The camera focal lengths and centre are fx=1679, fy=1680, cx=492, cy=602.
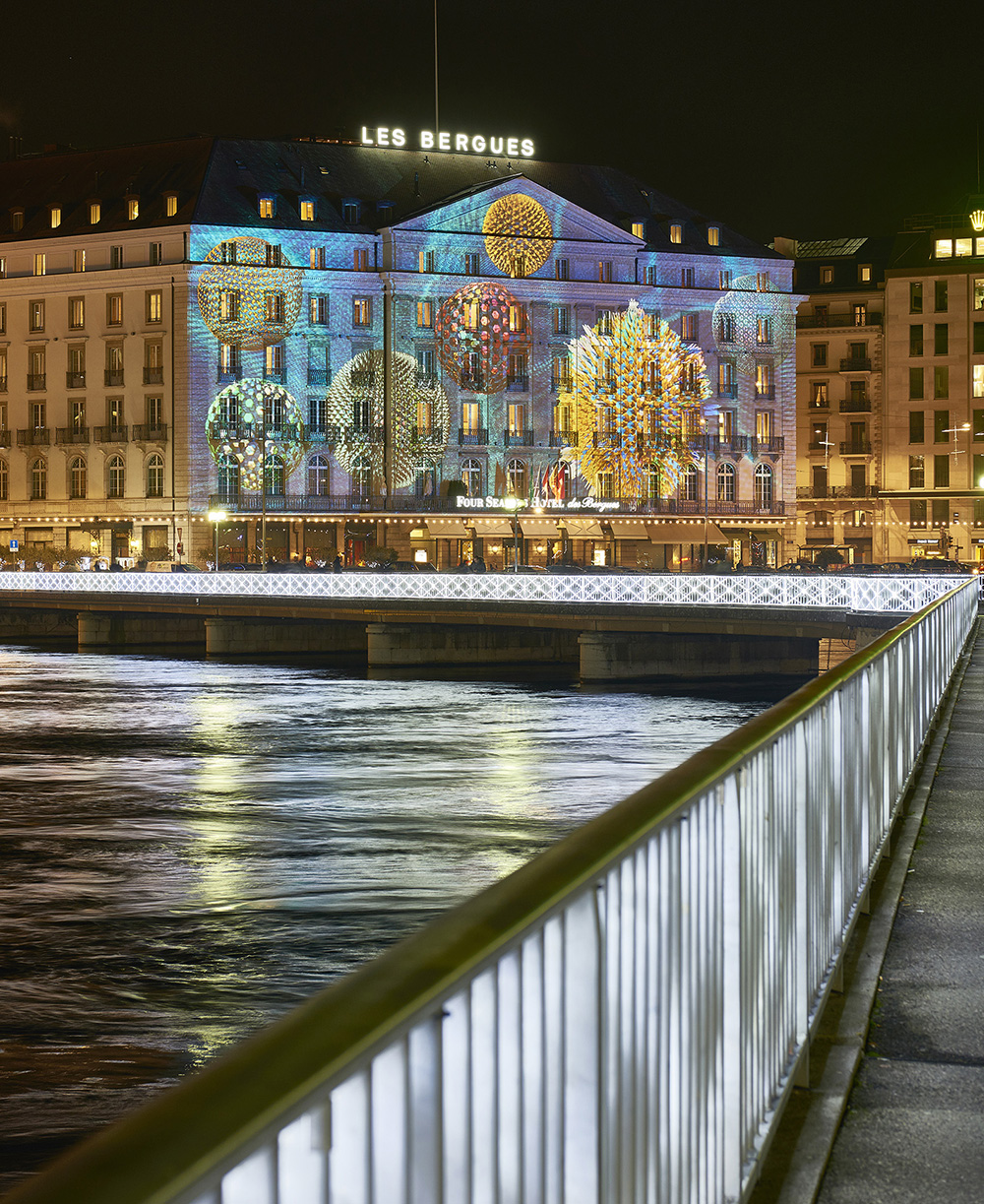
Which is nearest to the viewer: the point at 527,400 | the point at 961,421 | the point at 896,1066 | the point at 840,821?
the point at 896,1066

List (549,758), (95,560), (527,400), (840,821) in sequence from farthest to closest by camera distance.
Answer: (527,400) → (95,560) → (549,758) → (840,821)

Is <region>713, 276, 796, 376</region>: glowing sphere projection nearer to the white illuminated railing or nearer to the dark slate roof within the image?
the dark slate roof

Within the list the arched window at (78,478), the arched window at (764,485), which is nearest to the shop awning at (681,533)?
the arched window at (764,485)

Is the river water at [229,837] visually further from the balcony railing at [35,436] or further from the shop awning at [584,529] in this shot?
the balcony railing at [35,436]

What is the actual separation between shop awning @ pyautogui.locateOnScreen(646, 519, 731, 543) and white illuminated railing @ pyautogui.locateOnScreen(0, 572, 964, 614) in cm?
3923

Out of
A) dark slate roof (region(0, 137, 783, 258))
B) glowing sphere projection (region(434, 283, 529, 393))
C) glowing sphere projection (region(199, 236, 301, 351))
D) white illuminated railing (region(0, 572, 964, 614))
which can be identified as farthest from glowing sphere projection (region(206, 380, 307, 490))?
white illuminated railing (region(0, 572, 964, 614))

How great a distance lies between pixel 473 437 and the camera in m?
91.6

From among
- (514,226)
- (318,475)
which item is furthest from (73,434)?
(514,226)

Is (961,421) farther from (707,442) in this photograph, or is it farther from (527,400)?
(527,400)

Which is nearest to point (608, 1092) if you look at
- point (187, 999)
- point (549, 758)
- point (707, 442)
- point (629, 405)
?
point (187, 999)

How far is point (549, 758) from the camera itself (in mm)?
29766

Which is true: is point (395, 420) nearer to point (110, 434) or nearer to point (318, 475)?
point (318, 475)

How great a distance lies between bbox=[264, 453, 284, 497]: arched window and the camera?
3263 inches

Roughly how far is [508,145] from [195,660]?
165 ft
